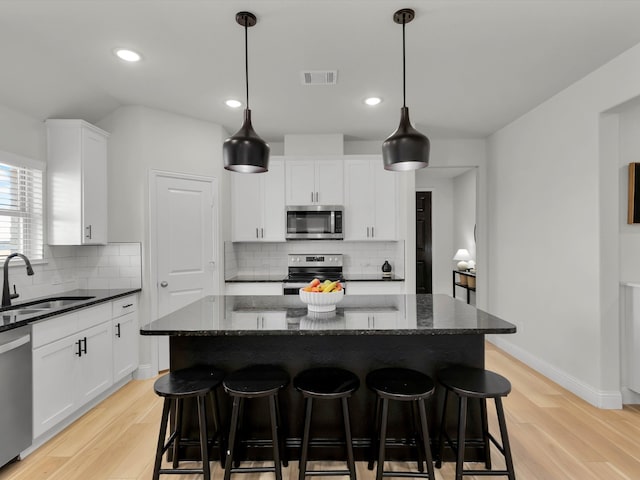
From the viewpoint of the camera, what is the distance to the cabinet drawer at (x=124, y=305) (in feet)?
11.0

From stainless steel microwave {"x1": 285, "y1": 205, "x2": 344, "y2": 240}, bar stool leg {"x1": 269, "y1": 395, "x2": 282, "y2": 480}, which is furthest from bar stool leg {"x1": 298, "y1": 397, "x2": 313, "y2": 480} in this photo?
stainless steel microwave {"x1": 285, "y1": 205, "x2": 344, "y2": 240}

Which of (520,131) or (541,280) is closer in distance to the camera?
(541,280)

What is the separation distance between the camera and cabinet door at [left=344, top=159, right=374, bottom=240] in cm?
464

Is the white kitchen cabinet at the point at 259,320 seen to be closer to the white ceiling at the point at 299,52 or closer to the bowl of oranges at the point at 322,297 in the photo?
the bowl of oranges at the point at 322,297

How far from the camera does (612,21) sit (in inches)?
92.1

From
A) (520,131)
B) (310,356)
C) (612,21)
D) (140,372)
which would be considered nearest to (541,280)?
(520,131)

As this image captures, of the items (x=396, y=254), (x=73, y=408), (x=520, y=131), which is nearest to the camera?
(x=73, y=408)

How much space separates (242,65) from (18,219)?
2.26 meters

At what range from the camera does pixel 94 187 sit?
11.4 feet

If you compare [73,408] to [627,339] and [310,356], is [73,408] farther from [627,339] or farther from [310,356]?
[627,339]

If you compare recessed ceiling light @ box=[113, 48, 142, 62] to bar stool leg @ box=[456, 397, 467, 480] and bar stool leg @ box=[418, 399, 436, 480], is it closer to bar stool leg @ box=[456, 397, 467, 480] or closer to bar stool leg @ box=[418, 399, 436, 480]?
bar stool leg @ box=[418, 399, 436, 480]

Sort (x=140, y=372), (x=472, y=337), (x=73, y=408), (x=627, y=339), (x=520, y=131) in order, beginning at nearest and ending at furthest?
(x=472, y=337)
(x=73, y=408)
(x=627, y=339)
(x=140, y=372)
(x=520, y=131)

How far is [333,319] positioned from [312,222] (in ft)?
8.39

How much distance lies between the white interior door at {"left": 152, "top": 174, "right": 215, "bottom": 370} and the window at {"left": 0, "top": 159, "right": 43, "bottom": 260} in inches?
38.2
